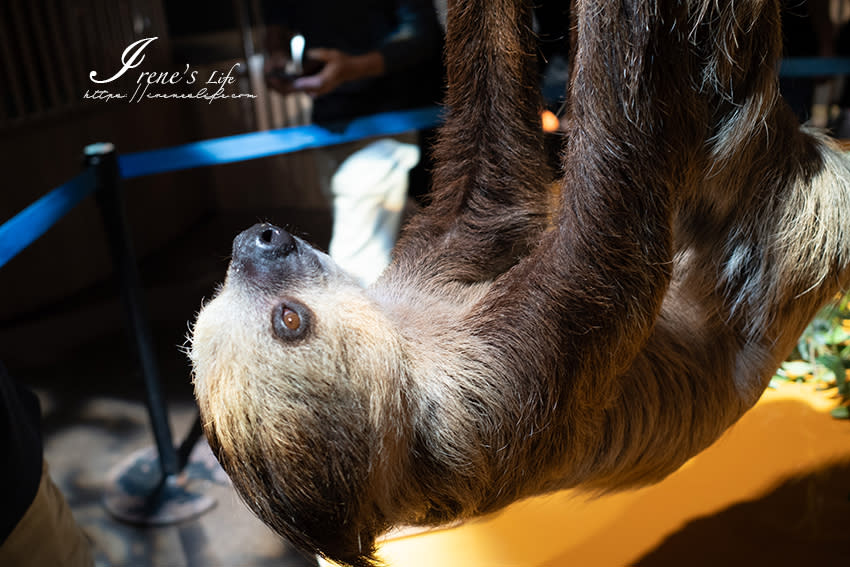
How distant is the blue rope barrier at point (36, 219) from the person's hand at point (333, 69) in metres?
0.65

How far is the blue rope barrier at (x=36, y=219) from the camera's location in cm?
148

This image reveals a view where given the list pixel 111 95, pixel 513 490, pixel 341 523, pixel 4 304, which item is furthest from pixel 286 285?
pixel 4 304

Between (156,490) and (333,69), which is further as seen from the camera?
(156,490)

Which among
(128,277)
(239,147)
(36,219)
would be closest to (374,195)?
(239,147)

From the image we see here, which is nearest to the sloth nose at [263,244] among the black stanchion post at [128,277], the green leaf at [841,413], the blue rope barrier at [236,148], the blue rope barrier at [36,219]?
the blue rope barrier at [36,219]

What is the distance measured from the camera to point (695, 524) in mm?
1609

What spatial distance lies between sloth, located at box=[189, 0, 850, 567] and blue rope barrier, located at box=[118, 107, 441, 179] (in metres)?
0.85

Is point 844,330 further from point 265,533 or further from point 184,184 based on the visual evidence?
point 184,184

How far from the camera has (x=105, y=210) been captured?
212 cm

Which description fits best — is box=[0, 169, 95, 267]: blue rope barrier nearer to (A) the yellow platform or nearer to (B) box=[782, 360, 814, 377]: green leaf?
(A) the yellow platform

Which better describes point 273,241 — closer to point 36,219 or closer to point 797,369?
point 36,219

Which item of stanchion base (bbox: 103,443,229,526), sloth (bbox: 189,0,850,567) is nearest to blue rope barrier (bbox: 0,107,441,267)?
sloth (bbox: 189,0,850,567)

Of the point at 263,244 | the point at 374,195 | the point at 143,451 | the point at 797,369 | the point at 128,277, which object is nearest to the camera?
the point at 263,244

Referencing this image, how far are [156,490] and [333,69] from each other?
1.84 metres
